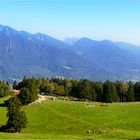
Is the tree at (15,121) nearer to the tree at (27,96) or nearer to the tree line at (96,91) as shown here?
the tree at (27,96)

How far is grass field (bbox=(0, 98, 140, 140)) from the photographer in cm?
9294

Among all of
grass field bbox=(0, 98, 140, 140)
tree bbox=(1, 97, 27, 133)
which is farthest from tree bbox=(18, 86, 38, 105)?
tree bbox=(1, 97, 27, 133)

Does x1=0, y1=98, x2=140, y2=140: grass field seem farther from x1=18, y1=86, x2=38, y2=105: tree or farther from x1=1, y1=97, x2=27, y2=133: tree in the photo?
x1=18, y1=86, x2=38, y2=105: tree

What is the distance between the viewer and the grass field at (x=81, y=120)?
92938mm

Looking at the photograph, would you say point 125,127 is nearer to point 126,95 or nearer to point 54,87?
point 126,95

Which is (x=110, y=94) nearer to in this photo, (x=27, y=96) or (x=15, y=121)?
(x=27, y=96)

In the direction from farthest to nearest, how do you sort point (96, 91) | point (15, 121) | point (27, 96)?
point (96, 91), point (27, 96), point (15, 121)

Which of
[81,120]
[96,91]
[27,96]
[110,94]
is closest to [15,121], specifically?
[81,120]

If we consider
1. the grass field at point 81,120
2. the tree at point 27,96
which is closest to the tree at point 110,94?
the grass field at point 81,120

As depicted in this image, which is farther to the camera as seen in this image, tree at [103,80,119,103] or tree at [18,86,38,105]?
tree at [103,80,119,103]

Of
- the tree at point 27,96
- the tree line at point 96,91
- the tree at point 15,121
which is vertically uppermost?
the tree line at point 96,91

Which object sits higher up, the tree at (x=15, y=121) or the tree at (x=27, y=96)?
the tree at (x=27, y=96)

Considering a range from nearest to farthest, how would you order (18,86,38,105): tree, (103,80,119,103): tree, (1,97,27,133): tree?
(1,97,27,133): tree < (18,86,38,105): tree < (103,80,119,103): tree

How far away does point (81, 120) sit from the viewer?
10694 cm
